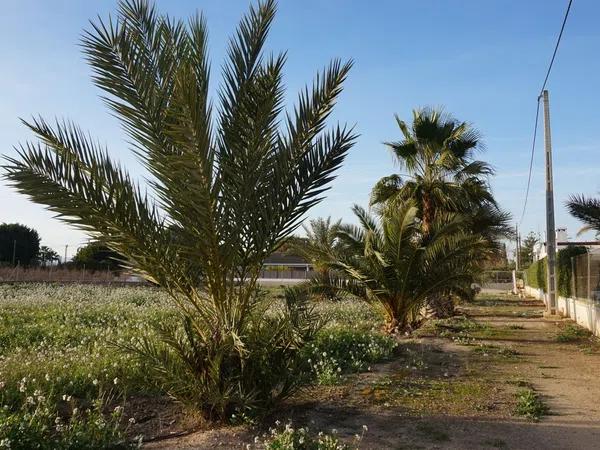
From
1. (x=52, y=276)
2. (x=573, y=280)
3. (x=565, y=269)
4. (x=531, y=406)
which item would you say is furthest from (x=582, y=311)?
(x=52, y=276)

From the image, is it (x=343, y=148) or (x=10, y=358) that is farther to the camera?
(x=10, y=358)

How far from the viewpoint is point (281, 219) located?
5.63 m

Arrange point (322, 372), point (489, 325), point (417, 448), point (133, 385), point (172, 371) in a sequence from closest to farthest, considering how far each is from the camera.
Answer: point (417, 448) → point (172, 371) → point (133, 385) → point (322, 372) → point (489, 325)

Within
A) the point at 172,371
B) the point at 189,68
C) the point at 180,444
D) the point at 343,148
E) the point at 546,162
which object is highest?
the point at 546,162

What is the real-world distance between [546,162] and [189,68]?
17.3m

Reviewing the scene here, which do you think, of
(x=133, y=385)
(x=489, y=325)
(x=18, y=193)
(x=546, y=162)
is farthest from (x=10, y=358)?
(x=546, y=162)

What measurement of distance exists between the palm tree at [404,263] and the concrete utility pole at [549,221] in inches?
277

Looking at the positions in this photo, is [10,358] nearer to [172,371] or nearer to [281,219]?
[172,371]

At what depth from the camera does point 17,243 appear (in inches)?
2217

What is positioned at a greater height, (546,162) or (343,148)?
(546,162)

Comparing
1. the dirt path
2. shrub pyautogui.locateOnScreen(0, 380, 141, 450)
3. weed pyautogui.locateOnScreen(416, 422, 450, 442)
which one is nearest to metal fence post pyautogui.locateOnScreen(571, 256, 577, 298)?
the dirt path

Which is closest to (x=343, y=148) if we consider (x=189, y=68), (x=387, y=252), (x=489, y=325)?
(x=189, y=68)

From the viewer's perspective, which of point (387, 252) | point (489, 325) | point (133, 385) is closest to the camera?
point (133, 385)

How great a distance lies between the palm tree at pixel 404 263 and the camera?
40.2ft
